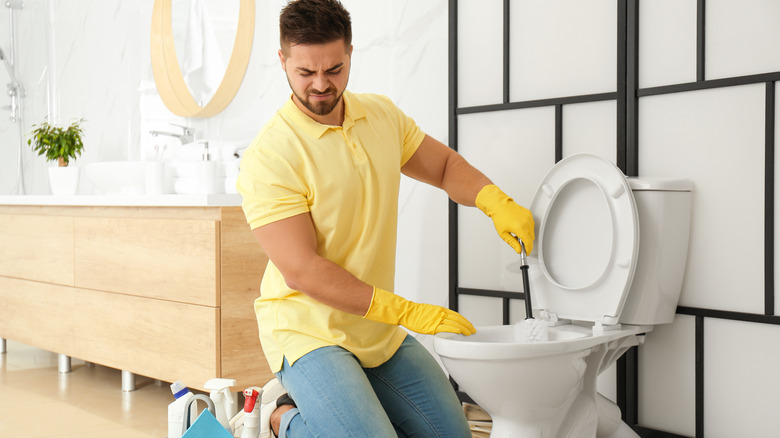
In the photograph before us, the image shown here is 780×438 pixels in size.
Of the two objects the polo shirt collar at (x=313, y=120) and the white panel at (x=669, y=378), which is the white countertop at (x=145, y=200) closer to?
the polo shirt collar at (x=313, y=120)

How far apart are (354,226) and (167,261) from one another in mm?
1044

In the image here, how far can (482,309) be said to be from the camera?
7.63 feet

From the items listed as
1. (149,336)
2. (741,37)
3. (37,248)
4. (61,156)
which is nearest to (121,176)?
(37,248)

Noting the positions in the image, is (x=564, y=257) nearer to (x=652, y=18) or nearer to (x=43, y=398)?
(x=652, y=18)

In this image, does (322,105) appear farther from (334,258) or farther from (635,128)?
(635,128)

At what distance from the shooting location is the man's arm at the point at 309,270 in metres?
1.54

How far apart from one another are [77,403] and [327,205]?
63.9 inches

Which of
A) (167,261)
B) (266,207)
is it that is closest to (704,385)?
(266,207)

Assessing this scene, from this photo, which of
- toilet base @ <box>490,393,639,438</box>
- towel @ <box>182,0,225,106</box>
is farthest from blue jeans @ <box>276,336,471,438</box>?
towel @ <box>182,0,225,106</box>

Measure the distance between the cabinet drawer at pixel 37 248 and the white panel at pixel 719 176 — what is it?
2.20m

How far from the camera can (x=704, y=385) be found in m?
1.87

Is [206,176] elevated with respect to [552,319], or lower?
elevated

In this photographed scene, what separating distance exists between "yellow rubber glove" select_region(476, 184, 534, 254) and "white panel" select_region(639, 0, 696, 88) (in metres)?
0.49

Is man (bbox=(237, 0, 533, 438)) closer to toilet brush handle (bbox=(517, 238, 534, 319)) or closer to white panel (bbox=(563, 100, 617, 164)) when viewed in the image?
toilet brush handle (bbox=(517, 238, 534, 319))
